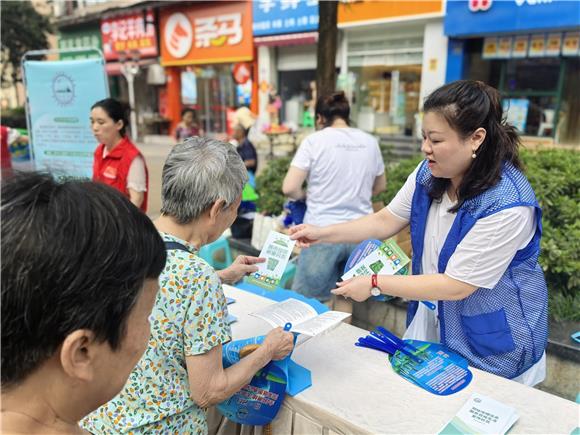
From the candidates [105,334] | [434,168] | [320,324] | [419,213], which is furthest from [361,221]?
[105,334]

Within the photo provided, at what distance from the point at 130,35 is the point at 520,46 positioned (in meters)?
14.1

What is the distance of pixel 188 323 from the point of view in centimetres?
123

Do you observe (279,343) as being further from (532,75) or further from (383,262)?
(532,75)

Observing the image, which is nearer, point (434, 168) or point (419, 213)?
point (434, 168)

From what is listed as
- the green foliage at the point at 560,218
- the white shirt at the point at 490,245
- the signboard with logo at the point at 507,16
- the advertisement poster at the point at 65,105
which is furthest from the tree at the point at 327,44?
the signboard with logo at the point at 507,16

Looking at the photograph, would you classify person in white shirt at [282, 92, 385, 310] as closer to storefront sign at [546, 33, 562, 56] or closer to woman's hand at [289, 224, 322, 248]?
woman's hand at [289, 224, 322, 248]

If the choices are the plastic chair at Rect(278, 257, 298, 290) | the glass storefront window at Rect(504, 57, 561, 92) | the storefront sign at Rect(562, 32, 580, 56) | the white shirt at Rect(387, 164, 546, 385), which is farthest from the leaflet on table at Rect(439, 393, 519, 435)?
the glass storefront window at Rect(504, 57, 561, 92)

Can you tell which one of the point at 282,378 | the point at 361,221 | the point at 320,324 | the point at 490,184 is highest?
the point at 490,184

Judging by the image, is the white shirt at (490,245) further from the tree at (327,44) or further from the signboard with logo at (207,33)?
the signboard with logo at (207,33)

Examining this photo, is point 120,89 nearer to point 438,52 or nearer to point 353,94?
point 353,94

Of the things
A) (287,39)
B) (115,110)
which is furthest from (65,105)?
(287,39)

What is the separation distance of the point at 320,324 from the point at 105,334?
37.1 inches

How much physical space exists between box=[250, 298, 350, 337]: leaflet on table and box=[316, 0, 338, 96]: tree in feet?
9.23

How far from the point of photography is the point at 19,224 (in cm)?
67
